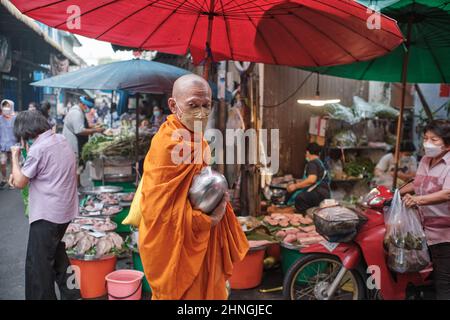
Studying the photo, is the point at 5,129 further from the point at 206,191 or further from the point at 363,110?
the point at 206,191

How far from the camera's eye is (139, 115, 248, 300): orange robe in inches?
80.6

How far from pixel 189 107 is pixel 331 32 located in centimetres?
168

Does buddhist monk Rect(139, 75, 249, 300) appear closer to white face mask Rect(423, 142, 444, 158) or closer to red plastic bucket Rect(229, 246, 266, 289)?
white face mask Rect(423, 142, 444, 158)

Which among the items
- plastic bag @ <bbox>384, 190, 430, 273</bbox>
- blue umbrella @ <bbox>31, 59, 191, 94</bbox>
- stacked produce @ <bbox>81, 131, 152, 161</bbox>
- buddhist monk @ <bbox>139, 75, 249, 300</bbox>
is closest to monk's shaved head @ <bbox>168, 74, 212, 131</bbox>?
buddhist monk @ <bbox>139, 75, 249, 300</bbox>

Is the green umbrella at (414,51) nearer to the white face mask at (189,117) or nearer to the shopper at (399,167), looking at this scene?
the shopper at (399,167)

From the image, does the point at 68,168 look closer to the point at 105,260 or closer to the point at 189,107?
the point at 105,260

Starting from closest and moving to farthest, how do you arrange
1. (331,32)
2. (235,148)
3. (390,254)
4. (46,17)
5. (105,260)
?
(46,17)
(331,32)
(390,254)
(105,260)
(235,148)

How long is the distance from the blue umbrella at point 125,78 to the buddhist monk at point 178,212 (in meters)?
3.61

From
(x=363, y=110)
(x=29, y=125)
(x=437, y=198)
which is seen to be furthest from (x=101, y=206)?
(x=363, y=110)

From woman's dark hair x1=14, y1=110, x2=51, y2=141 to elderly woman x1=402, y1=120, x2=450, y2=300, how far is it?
3307mm

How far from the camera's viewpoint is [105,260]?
14.0ft

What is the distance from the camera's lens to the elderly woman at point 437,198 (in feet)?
10.7

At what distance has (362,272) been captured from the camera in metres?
3.73

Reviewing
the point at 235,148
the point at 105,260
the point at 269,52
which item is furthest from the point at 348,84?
the point at 105,260
